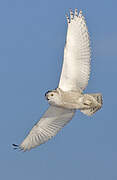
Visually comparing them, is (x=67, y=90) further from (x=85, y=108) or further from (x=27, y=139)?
(x=27, y=139)

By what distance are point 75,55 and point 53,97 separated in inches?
80.6

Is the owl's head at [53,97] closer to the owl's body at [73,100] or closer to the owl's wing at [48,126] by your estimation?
the owl's body at [73,100]

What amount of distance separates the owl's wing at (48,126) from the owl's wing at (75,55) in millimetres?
1772

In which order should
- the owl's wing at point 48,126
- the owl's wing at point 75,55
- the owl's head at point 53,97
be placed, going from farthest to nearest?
1. the owl's wing at point 48,126
2. the owl's wing at point 75,55
3. the owl's head at point 53,97

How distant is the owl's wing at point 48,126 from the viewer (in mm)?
29781

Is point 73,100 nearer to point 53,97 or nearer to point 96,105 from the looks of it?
point 53,97

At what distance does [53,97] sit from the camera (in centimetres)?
2747

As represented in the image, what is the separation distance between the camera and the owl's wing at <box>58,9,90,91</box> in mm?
27797

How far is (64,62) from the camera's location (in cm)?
2792

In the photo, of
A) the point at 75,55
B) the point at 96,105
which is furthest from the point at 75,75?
the point at 96,105

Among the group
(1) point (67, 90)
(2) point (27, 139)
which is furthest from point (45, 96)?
(2) point (27, 139)

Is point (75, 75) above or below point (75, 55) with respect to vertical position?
below

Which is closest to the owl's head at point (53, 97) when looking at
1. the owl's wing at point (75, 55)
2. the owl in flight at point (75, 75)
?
Result: the owl in flight at point (75, 75)

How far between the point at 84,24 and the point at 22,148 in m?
6.17
